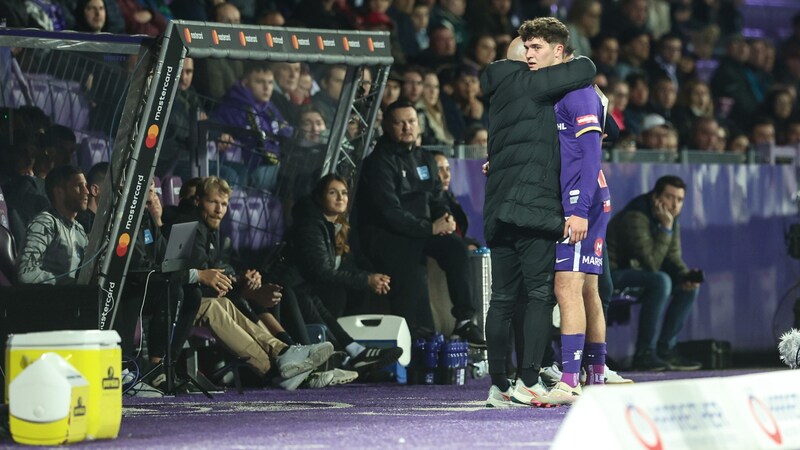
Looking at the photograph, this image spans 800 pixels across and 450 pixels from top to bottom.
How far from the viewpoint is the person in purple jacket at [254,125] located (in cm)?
1168

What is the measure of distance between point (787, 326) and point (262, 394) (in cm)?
620

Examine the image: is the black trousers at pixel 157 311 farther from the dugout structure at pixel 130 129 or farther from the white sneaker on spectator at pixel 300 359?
the white sneaker on spectator at pixel 300 359

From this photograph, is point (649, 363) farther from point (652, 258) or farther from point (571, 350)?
point (571, 350)

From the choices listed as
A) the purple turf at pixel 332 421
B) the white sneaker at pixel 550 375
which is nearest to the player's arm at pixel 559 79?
the purple turf at pixel 332 421

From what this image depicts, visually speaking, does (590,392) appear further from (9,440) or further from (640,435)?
(9,440)

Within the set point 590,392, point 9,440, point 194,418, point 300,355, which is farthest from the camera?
point 300,355

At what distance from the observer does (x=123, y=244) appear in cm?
1002

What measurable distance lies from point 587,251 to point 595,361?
3.38 ft

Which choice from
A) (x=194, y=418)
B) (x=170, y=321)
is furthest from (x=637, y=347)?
(x=194, y=418)

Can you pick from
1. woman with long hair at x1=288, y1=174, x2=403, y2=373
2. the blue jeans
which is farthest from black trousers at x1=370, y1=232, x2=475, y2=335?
the blue jeans

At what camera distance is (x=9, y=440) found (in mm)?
6871

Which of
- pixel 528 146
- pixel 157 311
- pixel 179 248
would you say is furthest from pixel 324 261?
pixel 528 146

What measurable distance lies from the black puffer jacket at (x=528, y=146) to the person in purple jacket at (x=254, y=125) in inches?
150

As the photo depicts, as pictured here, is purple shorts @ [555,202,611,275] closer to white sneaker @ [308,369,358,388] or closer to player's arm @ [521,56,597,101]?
player's arm @ [521,56,597,101]
